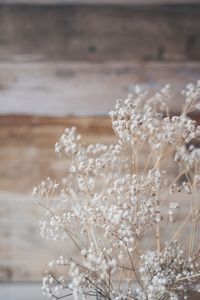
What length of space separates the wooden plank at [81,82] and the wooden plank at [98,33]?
28 mm

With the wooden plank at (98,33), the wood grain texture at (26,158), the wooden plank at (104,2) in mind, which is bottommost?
the wood grain texture at (26,158)

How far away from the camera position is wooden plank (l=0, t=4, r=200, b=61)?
1489 millimetres

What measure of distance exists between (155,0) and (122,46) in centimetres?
16

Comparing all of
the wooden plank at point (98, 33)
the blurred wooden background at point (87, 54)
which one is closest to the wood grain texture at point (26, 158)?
the blurred wooden background at point (87, 54)

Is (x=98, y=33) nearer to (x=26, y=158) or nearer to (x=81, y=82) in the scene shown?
(x=81, y=82)

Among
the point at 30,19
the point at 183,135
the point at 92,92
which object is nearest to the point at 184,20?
the point at 92,92

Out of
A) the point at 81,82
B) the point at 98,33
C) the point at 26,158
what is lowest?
the point at 26,158

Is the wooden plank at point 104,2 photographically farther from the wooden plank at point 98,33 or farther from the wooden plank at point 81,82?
the wooden plank at point 81,82

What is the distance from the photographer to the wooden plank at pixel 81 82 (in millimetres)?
1495

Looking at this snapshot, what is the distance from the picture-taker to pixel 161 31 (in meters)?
1.49

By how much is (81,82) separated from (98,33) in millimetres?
154

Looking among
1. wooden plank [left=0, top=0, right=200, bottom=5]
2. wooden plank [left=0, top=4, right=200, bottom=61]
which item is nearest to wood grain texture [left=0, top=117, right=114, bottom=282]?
wooden plank [left=0, top=4, right=200, bottom=61]

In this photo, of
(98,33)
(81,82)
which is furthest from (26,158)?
(98,33)

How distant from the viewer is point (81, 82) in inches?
58.9
